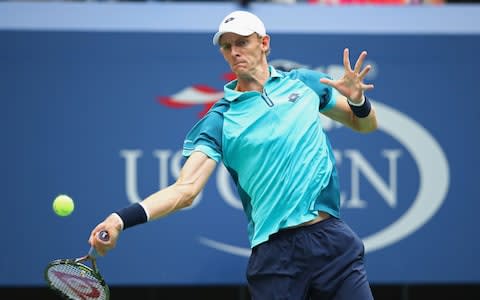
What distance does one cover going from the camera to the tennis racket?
401cm

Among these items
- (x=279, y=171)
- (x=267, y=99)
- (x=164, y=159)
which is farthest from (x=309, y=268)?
(x=164, y=159)

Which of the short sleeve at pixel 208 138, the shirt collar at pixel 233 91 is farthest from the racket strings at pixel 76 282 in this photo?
the shirt collar at pixel 233 91

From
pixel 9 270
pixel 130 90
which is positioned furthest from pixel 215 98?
pixel 9 270

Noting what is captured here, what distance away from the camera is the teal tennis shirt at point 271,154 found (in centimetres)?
426

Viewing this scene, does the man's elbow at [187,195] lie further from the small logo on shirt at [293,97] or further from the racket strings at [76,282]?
the small logo on shirt at [293,97]

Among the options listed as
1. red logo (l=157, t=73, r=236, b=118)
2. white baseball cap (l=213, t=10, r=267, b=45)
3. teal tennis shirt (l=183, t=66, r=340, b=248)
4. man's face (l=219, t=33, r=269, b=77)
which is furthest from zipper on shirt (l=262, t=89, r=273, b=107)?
red logo (l=157, t=73, r=236, b=118)

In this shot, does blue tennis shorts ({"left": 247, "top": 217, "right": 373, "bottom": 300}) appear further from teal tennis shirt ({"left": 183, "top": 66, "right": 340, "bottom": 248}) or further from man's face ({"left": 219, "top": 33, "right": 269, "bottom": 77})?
man's face ({"left": 219, "top": 33, "right": 269, "bottom": 77})

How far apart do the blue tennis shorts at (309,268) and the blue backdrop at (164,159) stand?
7.61 feet

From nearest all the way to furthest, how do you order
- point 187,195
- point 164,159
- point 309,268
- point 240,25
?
point 187,195 → point 309,268 → point 240,25 → point 164,159

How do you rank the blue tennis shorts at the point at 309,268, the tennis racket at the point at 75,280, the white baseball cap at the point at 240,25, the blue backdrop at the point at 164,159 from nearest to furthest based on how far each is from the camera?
the tennis racket at the point at 75,280
the blue tennis shorts at the point at 309,268
the white baseball cap at the point at 240,25
the blue backdrop at the point at 164,159

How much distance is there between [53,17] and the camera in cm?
659

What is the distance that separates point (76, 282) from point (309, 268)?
953mm

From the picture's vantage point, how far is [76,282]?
4129 millimetres

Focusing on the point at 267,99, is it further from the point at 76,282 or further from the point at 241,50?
the point at 76,282
